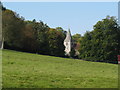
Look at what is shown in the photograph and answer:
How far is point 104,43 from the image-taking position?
66.4 m

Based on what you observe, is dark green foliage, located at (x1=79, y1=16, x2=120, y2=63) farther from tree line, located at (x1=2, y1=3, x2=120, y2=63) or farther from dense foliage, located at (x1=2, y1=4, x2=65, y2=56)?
dense foliage, located at (x1=2, y1=4, x2=65, y2=56)

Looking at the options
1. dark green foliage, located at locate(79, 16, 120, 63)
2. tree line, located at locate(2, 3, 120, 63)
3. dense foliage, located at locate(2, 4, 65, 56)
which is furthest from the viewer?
dark green foliage, located at locate(79, 16, 120, 63)

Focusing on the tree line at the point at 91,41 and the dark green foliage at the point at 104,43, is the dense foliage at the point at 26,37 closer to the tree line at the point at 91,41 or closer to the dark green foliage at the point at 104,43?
the tree line at the point at 91,41

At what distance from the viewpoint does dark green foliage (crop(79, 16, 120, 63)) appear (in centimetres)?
6581

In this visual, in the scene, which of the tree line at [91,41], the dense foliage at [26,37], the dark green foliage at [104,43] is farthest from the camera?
the dark green foliage at [104,43]

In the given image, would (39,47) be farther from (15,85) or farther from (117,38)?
(15,85)

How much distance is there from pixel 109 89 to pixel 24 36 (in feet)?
179

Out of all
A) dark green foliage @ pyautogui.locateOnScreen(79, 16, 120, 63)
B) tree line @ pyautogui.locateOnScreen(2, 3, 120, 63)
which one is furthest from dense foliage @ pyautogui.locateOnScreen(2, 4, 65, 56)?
dark green foliage @ pyautogui.locateOnScreen(79, 16, 120, 63)

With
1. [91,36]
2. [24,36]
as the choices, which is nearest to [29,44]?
[24,36]

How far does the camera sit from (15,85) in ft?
34.3

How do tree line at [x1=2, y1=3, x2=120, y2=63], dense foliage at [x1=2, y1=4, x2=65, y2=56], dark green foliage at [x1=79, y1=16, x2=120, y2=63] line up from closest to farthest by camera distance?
dense foliage at [x1=2, y1=4, x2=65, y2=56], tree line at [x1=2, y1=3, x2=120, y2=63], dark green foliage at [x1=79, y1=16, x2=120, y2=63]

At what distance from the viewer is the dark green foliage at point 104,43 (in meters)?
65.8

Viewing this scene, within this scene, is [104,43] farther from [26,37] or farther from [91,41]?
[26,37]

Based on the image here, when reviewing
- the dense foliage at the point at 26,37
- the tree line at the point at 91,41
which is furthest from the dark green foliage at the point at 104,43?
the dense foliage at the point at 26,37
